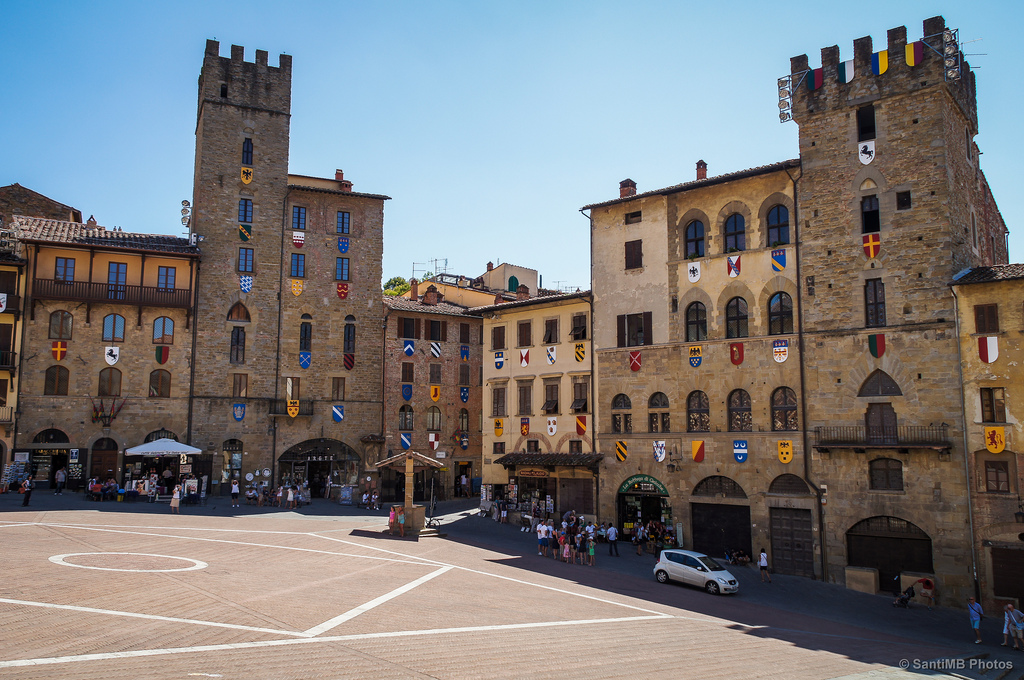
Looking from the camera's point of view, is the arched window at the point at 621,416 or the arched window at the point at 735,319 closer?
the arched window at the point at 735,319

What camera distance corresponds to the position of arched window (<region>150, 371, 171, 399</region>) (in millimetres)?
46750

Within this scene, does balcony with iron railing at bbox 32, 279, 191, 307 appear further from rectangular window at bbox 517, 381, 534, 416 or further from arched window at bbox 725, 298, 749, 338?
arched window at bbox 725, 298, 749, 338

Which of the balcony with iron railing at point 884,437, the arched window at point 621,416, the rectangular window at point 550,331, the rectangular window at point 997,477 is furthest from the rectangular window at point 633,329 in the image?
the rectangular window at point 997,477

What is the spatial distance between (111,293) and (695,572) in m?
36.8

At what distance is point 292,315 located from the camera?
5059 centimetres

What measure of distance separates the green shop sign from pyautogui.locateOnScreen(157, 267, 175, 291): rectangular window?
29.8m

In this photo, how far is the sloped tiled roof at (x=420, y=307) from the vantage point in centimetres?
5294

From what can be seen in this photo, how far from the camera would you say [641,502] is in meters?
39.5

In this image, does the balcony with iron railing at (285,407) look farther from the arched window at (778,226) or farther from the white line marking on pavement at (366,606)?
the arched window at (778,226)

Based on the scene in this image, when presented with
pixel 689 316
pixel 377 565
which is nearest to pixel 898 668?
pixel 377 565

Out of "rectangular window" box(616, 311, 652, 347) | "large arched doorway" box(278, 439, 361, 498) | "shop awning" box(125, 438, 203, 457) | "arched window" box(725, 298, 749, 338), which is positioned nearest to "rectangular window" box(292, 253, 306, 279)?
"large arched doorway" box(278, 439, 361, 498)

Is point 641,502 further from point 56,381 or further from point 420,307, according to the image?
point 56,381

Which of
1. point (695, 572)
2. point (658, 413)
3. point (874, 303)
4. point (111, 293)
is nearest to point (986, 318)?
point (874, 303)

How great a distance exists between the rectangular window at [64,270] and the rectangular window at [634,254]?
32.3 metres
